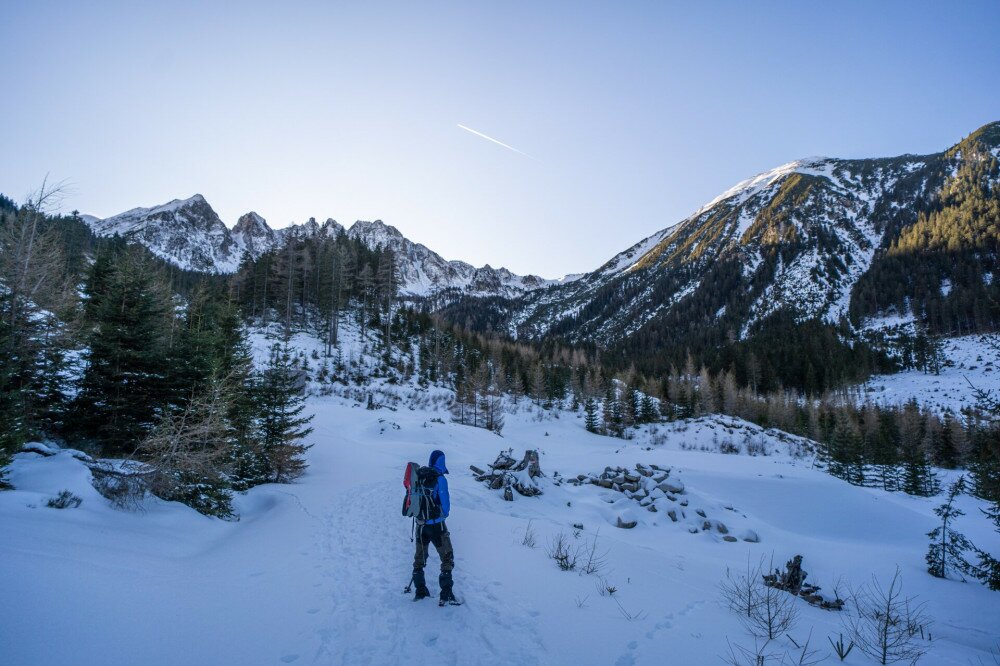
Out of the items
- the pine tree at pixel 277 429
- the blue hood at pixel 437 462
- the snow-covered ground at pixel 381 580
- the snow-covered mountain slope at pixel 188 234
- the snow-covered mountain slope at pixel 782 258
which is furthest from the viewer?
the snow-covered mountain slope at pixel 188 234

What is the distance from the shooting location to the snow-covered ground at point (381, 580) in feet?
13.4

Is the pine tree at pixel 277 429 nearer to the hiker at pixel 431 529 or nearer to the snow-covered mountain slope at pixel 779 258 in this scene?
the hiker at pixel 431 529

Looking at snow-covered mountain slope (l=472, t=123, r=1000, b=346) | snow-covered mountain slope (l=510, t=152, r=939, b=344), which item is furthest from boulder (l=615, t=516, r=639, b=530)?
snow-covered mountain slope (l=510, t=152, r=939, b=344)

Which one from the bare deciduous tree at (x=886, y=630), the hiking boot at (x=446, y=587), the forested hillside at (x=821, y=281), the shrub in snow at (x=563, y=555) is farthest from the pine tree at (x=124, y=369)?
the forested hillside at (x=821, y=281)

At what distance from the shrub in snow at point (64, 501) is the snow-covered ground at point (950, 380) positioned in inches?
3193

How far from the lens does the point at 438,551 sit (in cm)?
551

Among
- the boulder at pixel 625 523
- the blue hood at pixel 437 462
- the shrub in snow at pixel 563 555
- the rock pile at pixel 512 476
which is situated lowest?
the boulder at pixel 625 523

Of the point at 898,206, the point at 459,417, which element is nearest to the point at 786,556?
the point at 459,417

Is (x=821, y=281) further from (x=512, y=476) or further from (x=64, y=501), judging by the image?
(x=64, y=501)

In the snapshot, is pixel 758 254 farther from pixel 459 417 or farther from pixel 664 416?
pixel 459 417

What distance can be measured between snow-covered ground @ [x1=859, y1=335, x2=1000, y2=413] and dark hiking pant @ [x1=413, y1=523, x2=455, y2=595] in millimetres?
76360

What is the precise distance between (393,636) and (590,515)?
978 centimetres

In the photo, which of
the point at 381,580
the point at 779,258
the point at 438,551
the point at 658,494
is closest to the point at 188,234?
the point at 658,494

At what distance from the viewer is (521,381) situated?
190ft
